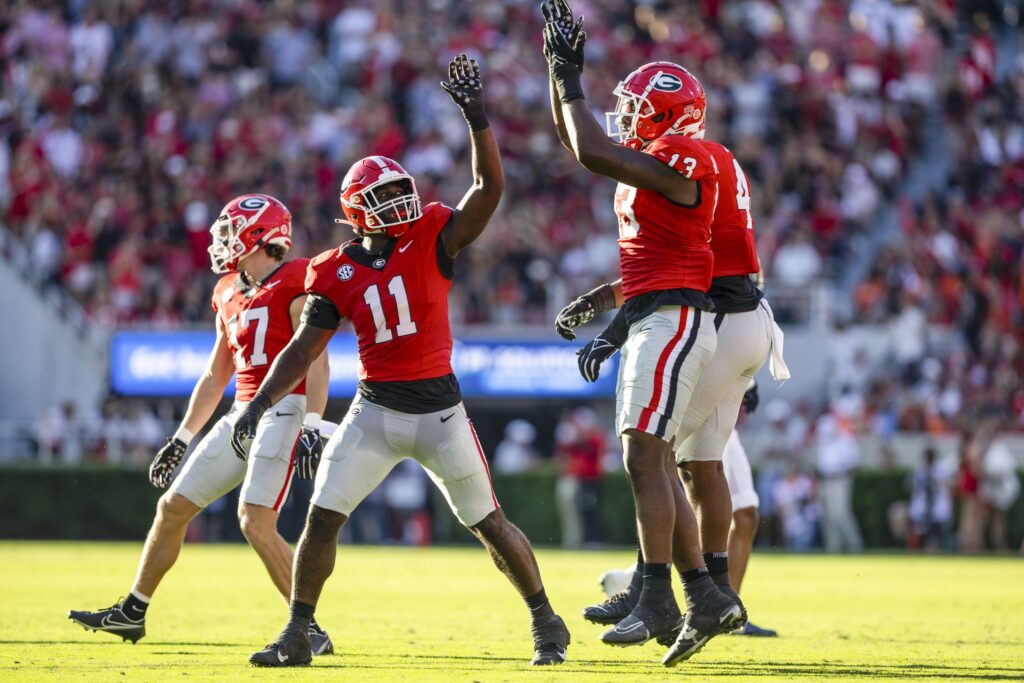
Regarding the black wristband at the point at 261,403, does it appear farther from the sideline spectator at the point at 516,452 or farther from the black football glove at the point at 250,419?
the sideline spectator at the point at 516,452

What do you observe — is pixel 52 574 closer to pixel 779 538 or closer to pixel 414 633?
pixel 414 633

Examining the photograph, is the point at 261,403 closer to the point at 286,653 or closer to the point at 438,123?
the point at 286,653

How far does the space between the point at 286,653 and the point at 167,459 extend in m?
1.79

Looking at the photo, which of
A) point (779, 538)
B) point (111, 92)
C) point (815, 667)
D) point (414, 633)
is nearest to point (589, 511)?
point (779, 538)

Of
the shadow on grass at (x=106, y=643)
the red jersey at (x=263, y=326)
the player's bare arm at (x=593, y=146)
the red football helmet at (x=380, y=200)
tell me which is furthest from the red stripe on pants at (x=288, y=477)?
the player's bare arm at (x=593, y=146)

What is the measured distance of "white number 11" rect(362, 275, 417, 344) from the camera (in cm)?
774

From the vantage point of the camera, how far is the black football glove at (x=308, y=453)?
28.2 ft

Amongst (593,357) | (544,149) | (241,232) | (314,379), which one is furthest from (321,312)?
(544,149)

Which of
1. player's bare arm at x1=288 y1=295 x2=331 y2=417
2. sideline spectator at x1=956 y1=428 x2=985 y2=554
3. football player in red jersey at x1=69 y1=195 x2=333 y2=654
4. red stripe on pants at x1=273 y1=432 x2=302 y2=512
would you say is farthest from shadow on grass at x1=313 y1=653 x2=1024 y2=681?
sideline spectator at x1=956 y1=428 x2=985 y2=554

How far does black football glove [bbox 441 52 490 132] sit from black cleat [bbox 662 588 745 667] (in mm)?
2386

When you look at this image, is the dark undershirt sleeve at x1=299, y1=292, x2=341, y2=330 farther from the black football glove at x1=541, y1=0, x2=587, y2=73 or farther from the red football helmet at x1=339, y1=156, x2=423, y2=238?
the black football glove at x1=541, y1=0, x2=587, y2=73

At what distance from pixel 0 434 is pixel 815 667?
61.3ft

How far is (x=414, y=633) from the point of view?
384 inches

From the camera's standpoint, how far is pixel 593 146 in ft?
24.8
